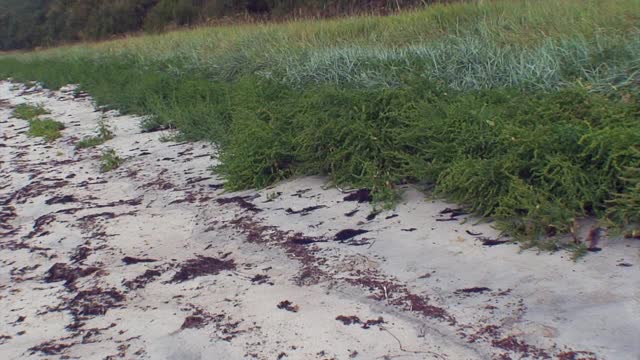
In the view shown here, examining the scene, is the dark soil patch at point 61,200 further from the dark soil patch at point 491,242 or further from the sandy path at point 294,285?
the dark soil patch at point 491,242

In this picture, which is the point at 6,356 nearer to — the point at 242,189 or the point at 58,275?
the point at 58,275

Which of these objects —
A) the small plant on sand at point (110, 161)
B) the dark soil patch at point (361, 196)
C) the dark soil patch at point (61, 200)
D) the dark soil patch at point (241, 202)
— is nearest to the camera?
the dark soil patch at point (361, 196)

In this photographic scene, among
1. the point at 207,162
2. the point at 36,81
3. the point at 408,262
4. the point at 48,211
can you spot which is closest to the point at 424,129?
the point at 408,262

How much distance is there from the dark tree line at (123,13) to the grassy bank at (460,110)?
384 centimetres

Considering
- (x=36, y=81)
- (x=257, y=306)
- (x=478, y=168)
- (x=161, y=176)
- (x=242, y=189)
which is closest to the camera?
(x=257, y=306)

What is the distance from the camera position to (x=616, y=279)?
10.7ft

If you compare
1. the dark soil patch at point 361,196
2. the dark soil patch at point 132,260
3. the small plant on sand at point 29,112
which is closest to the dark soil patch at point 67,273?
the dark soil patch at point 132,260

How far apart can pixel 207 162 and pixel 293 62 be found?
208cm

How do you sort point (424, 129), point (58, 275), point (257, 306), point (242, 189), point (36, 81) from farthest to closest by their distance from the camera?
point (36, 81)
point (242, 189)
point (424, 129)
point (58, 275)
point (257, 306)

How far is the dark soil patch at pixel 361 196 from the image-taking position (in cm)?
480

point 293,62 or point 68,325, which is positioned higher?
point 293,62

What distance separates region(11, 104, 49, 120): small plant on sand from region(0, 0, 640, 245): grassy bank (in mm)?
2845

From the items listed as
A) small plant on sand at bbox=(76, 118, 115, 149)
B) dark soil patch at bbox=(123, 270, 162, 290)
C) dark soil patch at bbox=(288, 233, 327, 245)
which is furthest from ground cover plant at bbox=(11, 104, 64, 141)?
dark soil patch at bbox=(288, 233, 327, 245)

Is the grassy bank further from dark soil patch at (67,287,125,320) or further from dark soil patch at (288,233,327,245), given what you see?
dark soil patch at (67,287,125,320)
